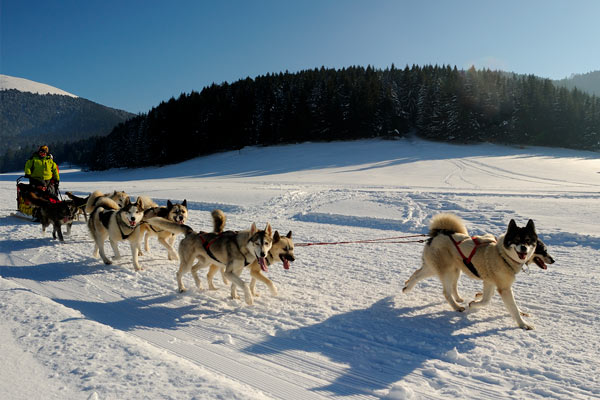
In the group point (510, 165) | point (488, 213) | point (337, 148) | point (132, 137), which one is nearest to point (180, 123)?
point (132, 137)

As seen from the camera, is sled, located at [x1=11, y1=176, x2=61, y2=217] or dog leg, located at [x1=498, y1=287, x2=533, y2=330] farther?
sled, located at [x1=11, y1=176, x2=61, y2=217]

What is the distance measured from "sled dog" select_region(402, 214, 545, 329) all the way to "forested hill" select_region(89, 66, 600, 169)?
51.6 metres

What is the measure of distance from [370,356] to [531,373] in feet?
5.29

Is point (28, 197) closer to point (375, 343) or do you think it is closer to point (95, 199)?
point (95, 199)

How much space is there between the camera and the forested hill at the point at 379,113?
176 feet

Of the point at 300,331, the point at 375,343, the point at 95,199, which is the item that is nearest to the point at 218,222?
the point at 300,331

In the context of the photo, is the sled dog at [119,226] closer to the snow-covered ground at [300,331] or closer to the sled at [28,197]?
the snow-covered ground at [300,331]

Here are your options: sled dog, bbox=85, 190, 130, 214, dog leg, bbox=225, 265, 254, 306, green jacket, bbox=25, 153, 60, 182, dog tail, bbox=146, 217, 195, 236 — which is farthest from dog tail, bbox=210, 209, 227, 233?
green jacket, bbox=25, 153, 60, 182

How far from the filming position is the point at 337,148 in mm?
→ 51719

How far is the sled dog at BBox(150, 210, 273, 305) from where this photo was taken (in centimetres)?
536

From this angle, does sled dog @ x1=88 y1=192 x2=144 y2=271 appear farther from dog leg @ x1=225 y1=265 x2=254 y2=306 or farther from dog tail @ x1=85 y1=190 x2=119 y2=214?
dog leg @ x1=225 y1=265 x2=254 y2=306

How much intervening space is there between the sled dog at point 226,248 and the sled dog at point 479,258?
95.1 inches

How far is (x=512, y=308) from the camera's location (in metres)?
4.57

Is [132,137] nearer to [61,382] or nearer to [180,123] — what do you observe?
[180,123]
